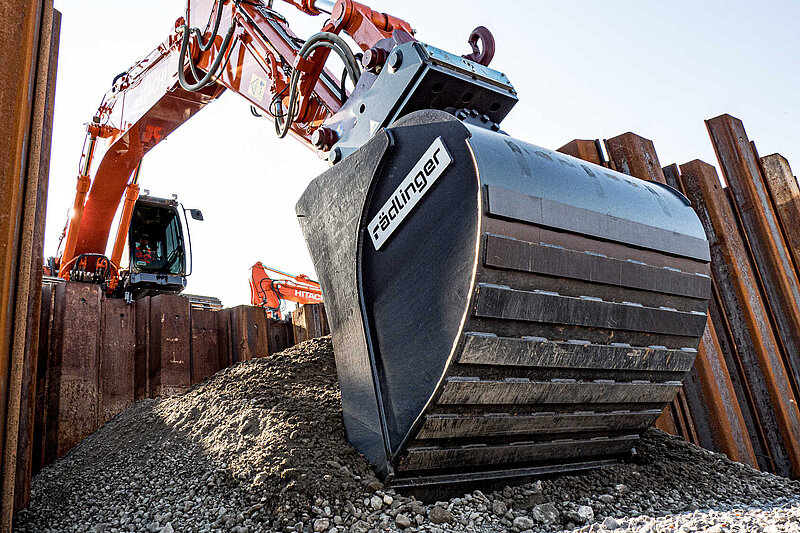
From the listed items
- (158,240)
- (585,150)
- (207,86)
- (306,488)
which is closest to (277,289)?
(158,240)

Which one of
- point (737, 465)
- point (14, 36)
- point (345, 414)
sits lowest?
point (737, 465)

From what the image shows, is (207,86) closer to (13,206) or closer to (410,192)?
(13,206)

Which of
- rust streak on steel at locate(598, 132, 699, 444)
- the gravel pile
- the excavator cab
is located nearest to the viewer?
the gravel pile

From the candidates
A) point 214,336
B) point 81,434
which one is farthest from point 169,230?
point 81,434

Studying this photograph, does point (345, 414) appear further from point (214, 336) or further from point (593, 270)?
point (214, 336)

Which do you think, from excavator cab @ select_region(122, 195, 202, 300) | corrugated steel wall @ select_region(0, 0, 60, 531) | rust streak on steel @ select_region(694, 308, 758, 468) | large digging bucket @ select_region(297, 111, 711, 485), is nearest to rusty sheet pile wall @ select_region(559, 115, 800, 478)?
rust streak on steel @ select_region(694, 308, 758, 468)

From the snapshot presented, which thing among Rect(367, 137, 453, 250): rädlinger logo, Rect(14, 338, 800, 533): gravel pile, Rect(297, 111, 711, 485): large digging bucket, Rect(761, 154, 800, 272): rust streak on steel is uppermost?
Rect(761, 154, 800, 272): rust streak on steel

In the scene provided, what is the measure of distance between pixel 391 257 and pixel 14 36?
5.72 ft

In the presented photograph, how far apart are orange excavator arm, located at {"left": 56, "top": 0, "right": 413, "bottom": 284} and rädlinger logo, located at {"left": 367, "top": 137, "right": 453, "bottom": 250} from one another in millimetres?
691

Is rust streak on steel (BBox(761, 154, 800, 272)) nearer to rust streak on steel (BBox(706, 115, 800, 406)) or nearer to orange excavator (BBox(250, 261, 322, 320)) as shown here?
rust streak on steel (BBox(706, 115, 800, 406))

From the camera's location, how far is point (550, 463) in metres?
2.98

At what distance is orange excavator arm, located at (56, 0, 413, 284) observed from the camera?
11.9 ft

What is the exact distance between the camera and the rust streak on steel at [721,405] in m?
4.41

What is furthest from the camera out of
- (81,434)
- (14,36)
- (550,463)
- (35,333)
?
(81,434)
